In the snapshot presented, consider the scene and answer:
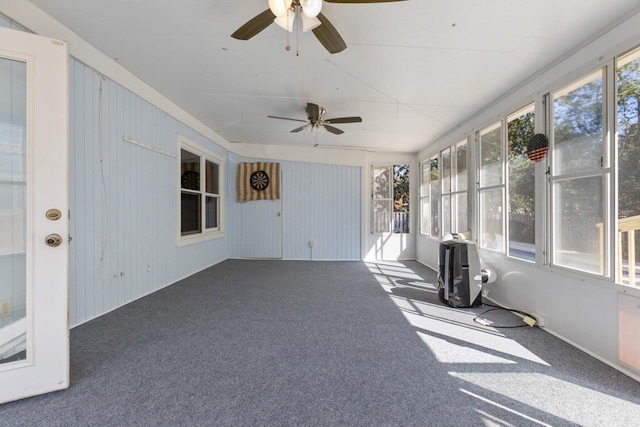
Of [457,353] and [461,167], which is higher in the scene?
[461,167]

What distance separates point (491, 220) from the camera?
3.41 meters

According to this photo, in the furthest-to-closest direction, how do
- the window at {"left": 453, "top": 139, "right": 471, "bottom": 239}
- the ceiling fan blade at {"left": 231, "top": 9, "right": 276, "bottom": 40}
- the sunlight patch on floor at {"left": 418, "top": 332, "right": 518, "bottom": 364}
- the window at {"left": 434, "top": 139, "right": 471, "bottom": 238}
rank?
1. the window at {"left": 434, "top": 139, "right": 471, "bottom": 238}
2. the window at {"left": 453, "top": 139, "right": 471, "bottom": 239}
3. the sunlight patch on floor at {"left": 418, "top": 332, "right": 518, "bottom": 364}
4. the ceiling fan blade at {"left": 231, "top": 9, "right": 276, "bottom": 40}

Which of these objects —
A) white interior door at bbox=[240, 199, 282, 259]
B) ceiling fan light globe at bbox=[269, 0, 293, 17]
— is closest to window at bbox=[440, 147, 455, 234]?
white interior door at bbox=[240, 199, 282, 259]

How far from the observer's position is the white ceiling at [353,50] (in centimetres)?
193

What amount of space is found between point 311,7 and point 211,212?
14.5 feet

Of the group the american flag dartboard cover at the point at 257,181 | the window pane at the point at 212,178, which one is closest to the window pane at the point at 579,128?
the american flag dartboard cover at the point at 257,181

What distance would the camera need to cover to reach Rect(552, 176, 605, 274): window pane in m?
2.08

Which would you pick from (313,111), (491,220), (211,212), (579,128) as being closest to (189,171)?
(211,212)

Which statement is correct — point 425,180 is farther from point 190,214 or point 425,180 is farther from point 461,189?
point 190,214

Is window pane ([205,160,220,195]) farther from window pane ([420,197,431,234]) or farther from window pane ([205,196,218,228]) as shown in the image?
window pane ([420,197,431,234])

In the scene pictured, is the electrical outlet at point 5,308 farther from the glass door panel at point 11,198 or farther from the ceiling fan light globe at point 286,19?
the ceiling fan light globe at point 286,19

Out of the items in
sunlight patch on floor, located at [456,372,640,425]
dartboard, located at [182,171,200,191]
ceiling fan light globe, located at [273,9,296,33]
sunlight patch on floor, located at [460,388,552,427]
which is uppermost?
ceiling fan light globe, located at [273,9,296,33]

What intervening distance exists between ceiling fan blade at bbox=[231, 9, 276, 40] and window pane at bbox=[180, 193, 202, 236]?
297cm

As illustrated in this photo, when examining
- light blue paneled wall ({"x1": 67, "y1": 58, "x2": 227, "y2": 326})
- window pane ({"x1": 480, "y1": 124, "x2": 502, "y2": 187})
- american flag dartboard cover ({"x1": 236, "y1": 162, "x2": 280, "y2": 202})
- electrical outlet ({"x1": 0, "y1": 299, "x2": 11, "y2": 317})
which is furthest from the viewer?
american flag dartboard cover ({"x1": 236, "y1": 162, "x2": 280, "y2": 202})
